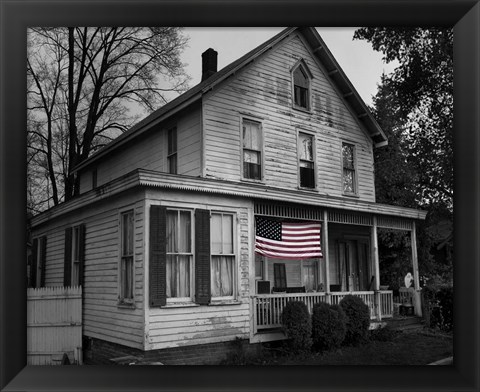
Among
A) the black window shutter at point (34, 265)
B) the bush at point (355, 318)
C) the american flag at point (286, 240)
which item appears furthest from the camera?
the american flag at point (286, 240)

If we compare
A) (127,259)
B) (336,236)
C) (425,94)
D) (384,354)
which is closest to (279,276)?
(336,236)

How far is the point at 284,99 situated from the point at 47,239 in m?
5.31

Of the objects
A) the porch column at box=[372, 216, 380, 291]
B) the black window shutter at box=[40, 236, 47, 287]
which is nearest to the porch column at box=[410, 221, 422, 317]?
the porch column at box=[372, 216, 380, 291]

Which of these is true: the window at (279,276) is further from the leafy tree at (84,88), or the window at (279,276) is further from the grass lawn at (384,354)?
the leafy tree at (84,88)

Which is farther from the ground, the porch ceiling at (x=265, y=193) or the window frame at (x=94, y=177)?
the window frame at (x=94, y=177)

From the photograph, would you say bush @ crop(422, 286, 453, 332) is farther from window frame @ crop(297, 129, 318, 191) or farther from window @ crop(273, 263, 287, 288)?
window frame @ crop(297, 129, 318, 191)

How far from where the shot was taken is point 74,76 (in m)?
7.30

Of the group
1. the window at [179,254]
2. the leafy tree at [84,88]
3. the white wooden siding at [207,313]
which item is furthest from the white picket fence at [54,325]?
the window at [179,254]

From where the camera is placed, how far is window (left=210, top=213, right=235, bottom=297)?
770 cm

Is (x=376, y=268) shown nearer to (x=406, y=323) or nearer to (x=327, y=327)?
(x=406, y=323)

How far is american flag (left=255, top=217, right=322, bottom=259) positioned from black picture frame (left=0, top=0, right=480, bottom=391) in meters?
2.62

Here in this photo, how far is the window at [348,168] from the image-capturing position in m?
10.3

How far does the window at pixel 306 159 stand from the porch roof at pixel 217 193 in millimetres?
523
